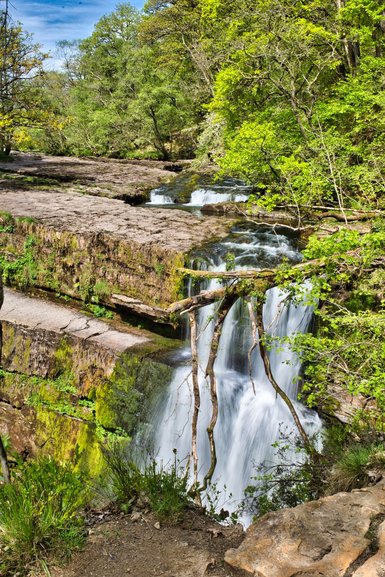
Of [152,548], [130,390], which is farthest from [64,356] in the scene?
[152,548]

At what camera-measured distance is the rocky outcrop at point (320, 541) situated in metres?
2.50

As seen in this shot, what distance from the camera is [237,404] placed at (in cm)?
753

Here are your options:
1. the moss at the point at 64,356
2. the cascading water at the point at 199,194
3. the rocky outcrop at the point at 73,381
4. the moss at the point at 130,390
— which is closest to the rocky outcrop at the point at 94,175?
the cascading water at the point at 199,194

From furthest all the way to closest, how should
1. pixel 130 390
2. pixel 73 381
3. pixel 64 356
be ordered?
pixel 64 356 < pixel 73 381 < pixel 130 390

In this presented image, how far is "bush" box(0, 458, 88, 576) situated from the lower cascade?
2971mm

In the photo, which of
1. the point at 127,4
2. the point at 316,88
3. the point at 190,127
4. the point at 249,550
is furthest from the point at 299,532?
the point at 127,4

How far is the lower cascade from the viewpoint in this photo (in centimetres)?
691

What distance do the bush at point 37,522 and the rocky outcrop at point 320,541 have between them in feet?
4.16

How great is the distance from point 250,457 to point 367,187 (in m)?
4.84

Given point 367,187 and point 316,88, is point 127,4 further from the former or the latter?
point 367,187

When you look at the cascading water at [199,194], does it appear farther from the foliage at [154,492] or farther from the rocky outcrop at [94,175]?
the foliage at [154,492]

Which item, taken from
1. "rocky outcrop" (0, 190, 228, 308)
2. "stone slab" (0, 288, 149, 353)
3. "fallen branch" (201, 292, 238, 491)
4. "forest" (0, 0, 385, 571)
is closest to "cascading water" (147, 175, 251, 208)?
"forest" (0, 0, 385, 571)

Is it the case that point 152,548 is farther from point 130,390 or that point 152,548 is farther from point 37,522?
point 130,390

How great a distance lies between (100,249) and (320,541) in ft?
26.5
